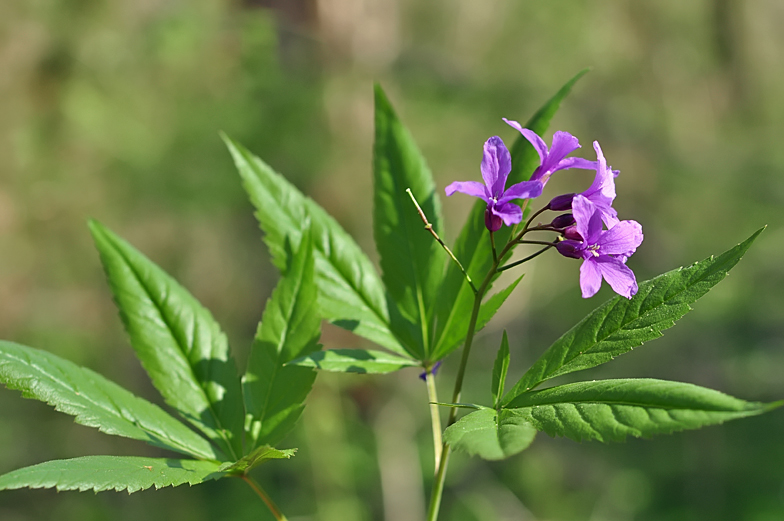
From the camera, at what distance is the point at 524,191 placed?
860 millimetres

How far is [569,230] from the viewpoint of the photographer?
3.10 ft

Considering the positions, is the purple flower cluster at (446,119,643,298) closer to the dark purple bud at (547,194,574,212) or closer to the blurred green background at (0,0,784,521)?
the dark purple bud at (547,194,574,212)

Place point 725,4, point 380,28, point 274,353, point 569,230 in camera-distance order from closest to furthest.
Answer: point 569,230
point 274,353
point 380,28
point 725,4

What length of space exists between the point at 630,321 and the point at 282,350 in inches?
24.3

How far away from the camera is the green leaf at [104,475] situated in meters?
0.73

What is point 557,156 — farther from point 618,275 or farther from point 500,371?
point 500,371

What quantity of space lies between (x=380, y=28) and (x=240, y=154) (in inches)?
208

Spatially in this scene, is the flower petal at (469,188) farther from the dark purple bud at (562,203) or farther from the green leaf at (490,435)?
the green leaf at (490,435)

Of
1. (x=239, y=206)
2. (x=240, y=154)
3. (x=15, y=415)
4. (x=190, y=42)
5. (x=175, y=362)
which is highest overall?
(x=190, y=42)

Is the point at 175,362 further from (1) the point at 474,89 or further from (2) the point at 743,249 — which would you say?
(1) the point at 474,89

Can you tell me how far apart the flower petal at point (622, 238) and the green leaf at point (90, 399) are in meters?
0.79

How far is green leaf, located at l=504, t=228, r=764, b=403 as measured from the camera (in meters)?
0.79

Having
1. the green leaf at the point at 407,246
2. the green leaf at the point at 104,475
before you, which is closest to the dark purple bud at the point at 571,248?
the green leaf at the point at 407,246

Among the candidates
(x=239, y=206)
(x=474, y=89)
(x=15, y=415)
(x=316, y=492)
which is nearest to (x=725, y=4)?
(x=474, y=89)
